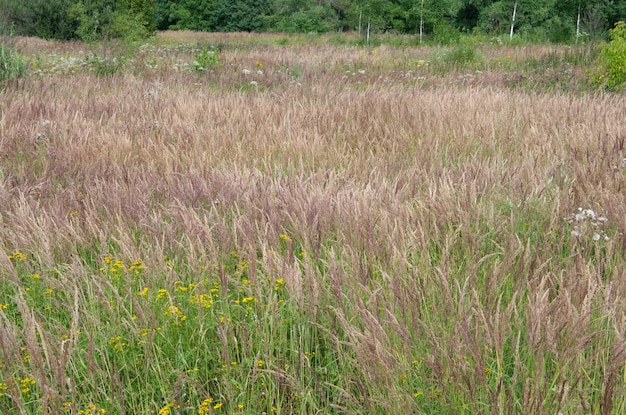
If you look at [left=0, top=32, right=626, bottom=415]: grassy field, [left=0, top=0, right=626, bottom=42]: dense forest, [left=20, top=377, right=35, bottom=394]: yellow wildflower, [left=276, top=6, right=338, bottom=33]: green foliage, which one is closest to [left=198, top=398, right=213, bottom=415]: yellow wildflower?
[left=0, top=32, right=626, bottom=415]: grassy field

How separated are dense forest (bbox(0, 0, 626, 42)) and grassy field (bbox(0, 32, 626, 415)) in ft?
22.3

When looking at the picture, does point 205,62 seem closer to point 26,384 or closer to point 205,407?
point 26,384

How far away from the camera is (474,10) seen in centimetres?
5109

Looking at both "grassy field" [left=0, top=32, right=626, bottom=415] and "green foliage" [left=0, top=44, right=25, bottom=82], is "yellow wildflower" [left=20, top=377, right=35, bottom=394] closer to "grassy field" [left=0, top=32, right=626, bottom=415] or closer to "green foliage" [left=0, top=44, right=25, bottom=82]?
"grassy field" [left=0, top=32, right=626, bottom=415]

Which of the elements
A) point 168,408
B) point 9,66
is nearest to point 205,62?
point 9,66

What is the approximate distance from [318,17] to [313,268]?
49301 millimetres

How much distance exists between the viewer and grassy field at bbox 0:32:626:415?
150cm

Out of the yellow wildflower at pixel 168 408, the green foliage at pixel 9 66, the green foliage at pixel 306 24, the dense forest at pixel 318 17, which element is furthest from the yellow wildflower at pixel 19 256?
the green foliage at pixel 306 24

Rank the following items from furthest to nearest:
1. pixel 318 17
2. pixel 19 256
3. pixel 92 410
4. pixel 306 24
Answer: pixel 318 17, pixel 306 24, pixel 19 256, pixel 92 410

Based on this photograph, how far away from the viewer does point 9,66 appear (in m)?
7.33

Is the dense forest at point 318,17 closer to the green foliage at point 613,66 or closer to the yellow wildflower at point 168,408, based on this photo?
the green foliage at point 613,66

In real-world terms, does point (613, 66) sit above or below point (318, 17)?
below

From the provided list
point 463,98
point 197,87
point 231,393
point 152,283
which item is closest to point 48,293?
point 152,283

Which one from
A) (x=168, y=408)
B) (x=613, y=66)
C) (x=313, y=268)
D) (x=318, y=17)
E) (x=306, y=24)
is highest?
(x=318, y=17)
